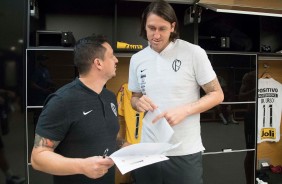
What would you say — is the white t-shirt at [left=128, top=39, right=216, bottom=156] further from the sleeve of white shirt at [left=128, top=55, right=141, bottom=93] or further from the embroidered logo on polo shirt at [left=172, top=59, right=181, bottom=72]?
the sleeve of white shirt at [left=128, top=55, right=141, bottom=93]

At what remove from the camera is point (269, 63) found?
11.4 ft

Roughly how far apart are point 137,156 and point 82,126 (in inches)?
10.6

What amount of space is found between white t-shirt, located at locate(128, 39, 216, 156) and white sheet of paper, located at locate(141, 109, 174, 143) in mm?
86

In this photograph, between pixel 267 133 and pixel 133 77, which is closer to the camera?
pixel 133 77

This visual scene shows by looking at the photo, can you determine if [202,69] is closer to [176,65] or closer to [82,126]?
[176,65]

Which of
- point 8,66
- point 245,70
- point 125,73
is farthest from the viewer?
point 125,73

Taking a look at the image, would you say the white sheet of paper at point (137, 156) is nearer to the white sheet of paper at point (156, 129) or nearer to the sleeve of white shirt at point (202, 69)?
the white sheet of paper at point (156, 129)

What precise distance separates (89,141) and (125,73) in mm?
1982

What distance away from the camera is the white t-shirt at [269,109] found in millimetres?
3234

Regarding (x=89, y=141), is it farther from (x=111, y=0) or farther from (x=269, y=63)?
(x=269, y=63)

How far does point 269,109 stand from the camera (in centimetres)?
327

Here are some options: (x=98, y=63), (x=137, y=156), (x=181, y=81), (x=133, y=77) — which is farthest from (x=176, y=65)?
(x=137, y=156)

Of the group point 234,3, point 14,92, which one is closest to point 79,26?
point 14,92

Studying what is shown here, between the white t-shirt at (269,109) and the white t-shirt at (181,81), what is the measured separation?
85.3 inches
